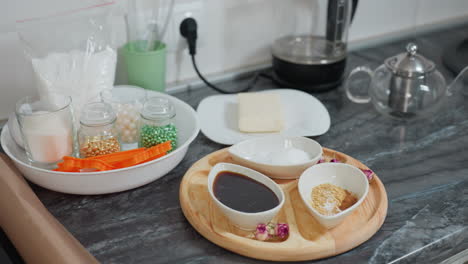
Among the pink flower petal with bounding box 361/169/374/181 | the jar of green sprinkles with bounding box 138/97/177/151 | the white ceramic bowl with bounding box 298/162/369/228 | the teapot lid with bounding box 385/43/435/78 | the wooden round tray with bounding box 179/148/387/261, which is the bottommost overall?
the wooden round tray with bounding box 179/148/387/261

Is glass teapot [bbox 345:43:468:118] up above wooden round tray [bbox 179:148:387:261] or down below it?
above

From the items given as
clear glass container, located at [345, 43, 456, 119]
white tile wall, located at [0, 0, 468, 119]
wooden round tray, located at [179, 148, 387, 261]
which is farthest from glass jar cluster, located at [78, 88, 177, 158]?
clear glass container, located at [345, 43, 456, 119]

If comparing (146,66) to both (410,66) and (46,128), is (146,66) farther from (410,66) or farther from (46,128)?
(410,66)

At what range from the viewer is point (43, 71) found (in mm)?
1047

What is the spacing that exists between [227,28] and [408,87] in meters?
0.49

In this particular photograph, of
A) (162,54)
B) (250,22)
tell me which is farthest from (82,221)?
(250,22)

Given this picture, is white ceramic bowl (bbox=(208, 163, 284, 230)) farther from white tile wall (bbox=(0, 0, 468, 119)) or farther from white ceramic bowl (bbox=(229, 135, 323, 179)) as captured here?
white tile wall (bbox=(0, 0, 468, 119))

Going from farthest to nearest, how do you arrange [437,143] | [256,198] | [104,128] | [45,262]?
[437,143], [104,128], [256,198], [45,262]

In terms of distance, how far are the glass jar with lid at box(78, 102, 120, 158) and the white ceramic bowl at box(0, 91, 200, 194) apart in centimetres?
8

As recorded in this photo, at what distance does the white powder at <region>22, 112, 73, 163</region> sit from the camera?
0.95m

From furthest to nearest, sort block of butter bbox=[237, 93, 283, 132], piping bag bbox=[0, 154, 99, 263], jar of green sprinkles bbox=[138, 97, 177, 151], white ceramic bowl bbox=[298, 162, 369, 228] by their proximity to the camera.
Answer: block of butter bbox=[237, 93, 283, 132] < jar of green sprinkles bbox=[138, 97, 177, 151] < white ceramic bowl bbox=[298, 162, 369, 228] < piping bag bbox=[0, 154, 99, 263]

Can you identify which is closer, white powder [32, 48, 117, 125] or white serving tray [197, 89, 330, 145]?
white powder [32, 48, 117, 125]

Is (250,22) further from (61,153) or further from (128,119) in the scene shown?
(61,153)

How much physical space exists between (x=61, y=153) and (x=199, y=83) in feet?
1.63
